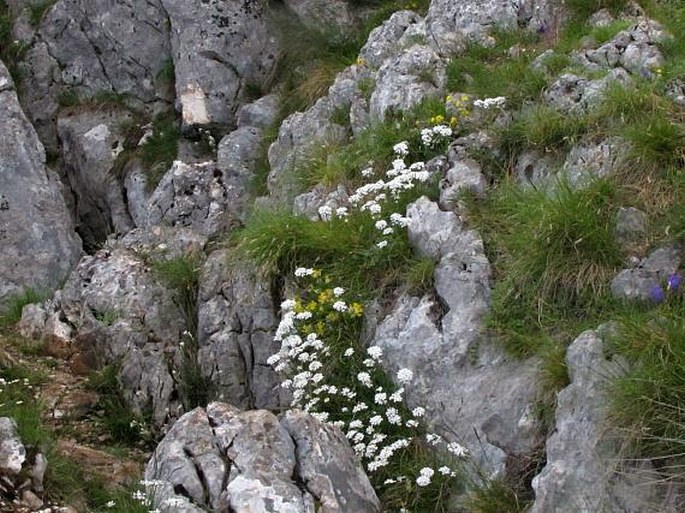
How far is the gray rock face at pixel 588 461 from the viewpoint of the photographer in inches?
196

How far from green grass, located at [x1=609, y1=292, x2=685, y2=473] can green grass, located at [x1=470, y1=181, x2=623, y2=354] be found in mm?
805

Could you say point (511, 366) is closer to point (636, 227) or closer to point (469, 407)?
point (469, 407)

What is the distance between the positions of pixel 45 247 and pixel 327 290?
5508 millimetres

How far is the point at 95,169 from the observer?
40.4 ft

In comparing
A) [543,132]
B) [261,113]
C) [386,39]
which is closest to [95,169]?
[261,113]

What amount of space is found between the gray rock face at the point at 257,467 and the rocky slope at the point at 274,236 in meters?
0.01

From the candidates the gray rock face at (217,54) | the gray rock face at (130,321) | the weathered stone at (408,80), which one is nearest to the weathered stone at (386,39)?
the weathered stone at (408,80)

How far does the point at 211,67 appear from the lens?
39.9ft

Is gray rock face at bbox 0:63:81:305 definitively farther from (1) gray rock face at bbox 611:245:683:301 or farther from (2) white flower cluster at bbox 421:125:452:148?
(1) gray rock face at bbox 611:245:683:301

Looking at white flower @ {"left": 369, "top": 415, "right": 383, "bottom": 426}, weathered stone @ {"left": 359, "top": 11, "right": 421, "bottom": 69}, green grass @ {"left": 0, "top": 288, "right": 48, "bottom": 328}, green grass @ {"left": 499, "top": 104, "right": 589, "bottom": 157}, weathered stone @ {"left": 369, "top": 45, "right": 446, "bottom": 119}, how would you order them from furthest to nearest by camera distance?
weathered stone @ {"left": 359, "top": 11, "right": 421, "bottom": 69} < green grass @ {"left": 0, "top": 288, "right": 48, "bottom": 328} < weathered stone @ {"left": 369, "top": 45, "right": 446, "bottom": 119} < green grass @ {"left": 499, "top": 104, "right": 589, "bottom": 157} < white flower @ {"left": 369, "top": 415, "right": 383, "bottom": 426}

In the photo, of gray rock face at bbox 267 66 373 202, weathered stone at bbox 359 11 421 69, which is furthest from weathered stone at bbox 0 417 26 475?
weathered stone at bbox 359 11 421 69

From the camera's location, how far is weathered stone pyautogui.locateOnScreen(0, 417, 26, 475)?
5652 mm

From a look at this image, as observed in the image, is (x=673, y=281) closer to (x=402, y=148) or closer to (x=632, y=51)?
(x=402, y=148)

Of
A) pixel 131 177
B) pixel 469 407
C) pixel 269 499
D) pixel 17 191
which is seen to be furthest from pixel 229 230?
pixel 269 499
